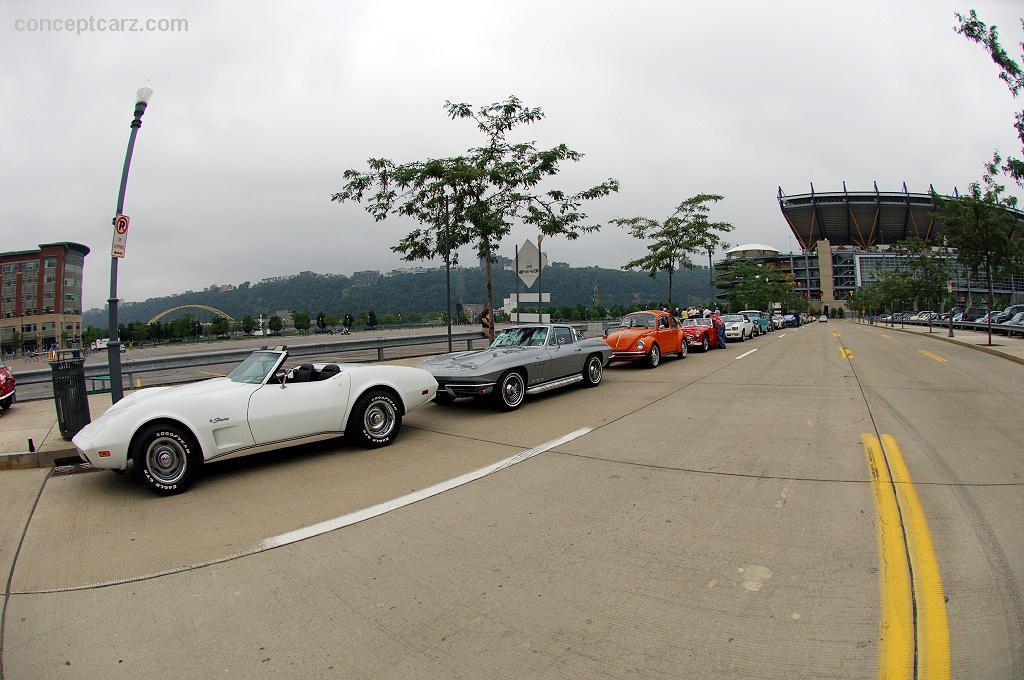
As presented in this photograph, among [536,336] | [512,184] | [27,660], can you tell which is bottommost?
[27,660]

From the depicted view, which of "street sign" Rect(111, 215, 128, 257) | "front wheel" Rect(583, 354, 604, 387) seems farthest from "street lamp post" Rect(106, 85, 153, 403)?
"front wheel" Rect(583, 354, 604, 387)

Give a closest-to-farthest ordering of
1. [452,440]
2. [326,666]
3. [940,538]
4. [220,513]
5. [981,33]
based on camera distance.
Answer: [326,666], [940,538], [220,513], [452,440], [981,33]

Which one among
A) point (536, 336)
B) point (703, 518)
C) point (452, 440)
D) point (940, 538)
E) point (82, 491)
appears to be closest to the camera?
point (940, 538)

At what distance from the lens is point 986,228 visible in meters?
20.6

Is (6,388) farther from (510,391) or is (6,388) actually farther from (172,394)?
(510,391)

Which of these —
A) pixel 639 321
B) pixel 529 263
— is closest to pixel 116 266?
pixel 529 263

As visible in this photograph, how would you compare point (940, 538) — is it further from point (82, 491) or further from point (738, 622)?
point (82, 491)

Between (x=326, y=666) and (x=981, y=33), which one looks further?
(x=981, y=33)

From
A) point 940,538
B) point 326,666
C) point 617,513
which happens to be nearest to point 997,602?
point 940,538

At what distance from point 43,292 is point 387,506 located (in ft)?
41.2

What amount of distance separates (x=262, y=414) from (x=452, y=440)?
2272 millimetres

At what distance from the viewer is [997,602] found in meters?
2.72

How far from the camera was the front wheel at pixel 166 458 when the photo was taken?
16.6 feet

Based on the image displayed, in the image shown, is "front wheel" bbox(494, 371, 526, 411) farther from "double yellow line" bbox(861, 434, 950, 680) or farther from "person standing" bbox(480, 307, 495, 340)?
"person standing" bbox(480, 307, 495, 340)
